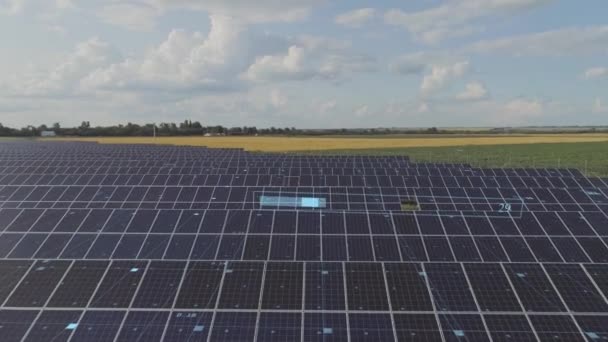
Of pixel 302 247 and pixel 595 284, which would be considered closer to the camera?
pixel 595 284

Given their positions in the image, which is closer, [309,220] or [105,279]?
[105,279]

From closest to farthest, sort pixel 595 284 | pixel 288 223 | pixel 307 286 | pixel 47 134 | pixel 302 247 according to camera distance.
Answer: pixel 307 286 < pixel 595 284 < pixel 302 247 < pixel 288 223 < pixel 47 134

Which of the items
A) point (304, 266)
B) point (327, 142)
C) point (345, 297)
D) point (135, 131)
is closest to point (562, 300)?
point (345, 297)

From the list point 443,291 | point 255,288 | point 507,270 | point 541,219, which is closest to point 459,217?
point 541,219

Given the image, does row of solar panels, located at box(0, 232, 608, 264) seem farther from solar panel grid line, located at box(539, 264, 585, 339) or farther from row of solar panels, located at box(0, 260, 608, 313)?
solar panel grid line, located at box(539, 264, 585, 339)

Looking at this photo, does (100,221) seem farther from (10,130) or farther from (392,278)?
(10,130)

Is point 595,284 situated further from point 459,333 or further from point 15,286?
point 15,286

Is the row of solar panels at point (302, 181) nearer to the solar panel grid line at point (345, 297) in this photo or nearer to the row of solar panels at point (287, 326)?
the solar panel grid line at point (345, 297)
